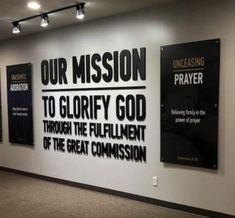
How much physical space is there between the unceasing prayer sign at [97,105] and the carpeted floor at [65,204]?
57 centimetres

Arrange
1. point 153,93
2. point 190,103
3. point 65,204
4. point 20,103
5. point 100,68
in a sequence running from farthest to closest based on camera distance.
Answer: point 20,103 < point 100,68 < point 65,204 < point 153,93 < point 190,103

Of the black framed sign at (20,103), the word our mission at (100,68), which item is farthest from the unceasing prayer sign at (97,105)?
the black framed sign at (20,103)

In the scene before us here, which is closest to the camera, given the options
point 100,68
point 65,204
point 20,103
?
point 65,204

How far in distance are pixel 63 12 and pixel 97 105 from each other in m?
1.33

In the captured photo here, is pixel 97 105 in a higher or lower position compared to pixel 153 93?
lower

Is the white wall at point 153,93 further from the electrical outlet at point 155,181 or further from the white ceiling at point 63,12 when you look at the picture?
the white ceiling at point 63,12

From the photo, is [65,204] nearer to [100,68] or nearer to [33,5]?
[100,68]

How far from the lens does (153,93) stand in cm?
380

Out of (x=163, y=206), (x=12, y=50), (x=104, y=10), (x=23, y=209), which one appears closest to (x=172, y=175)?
(x=163, y=206)

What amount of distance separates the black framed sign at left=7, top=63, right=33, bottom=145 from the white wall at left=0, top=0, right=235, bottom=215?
147mm

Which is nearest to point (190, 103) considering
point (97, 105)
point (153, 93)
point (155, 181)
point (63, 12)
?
point (153, 93)

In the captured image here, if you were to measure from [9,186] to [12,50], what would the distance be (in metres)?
2.37

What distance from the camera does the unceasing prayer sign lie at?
395 cm

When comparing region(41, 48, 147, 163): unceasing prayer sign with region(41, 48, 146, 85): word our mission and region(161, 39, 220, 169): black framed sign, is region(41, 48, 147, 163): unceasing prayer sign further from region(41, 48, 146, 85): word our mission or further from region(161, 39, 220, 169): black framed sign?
region(161, 39, 220, 169): black framed sign
